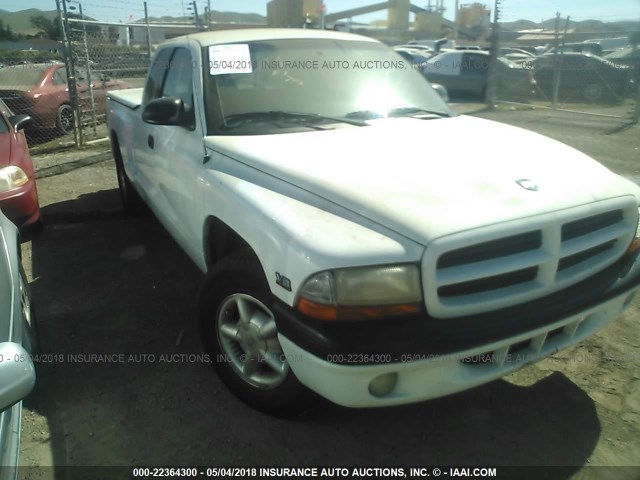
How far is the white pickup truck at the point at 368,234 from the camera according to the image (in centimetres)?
192

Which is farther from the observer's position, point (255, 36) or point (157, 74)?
point (157, 74)

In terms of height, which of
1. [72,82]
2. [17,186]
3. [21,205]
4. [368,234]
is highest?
[72,82]

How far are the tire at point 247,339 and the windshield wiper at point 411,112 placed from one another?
149 centimetres

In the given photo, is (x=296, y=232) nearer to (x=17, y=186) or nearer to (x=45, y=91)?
(x=17, y=186)

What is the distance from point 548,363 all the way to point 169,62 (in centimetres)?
335

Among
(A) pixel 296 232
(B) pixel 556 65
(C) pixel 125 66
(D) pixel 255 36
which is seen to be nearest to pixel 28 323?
(A) pixel 296 232

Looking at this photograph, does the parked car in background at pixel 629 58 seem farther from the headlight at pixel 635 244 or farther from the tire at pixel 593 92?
the headlight at pixel 635 244

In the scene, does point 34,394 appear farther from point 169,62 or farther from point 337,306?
point 169,62

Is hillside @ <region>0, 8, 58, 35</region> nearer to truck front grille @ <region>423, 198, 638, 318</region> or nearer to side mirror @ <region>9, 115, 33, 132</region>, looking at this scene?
side mirror @ <region>9, 115, 33, 132</region>

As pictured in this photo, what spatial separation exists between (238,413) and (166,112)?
1.73m

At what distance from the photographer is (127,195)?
5.43 m

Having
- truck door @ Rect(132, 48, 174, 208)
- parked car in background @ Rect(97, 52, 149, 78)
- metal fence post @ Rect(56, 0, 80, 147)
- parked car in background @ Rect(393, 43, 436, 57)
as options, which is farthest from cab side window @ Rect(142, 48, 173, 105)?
parked car in background @ Rect(393, 43, 436, 57)

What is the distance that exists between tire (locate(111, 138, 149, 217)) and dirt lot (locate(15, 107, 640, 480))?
5.76 feet

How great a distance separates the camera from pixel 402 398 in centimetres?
204
